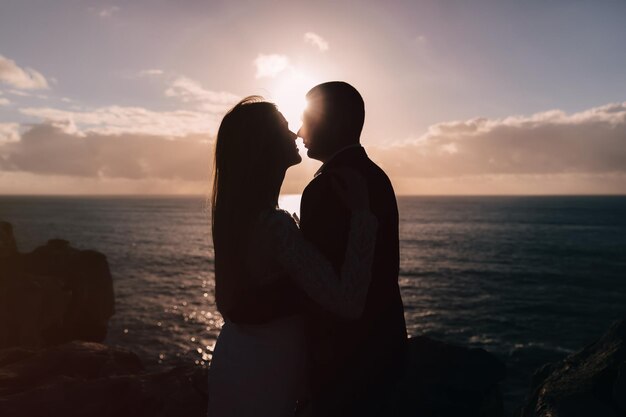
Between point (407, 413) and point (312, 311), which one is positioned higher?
point (312, 311)

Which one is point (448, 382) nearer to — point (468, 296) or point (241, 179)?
point (241, 179)

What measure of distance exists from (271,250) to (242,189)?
393 millimetres

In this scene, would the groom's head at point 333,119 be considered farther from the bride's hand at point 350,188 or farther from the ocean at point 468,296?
the ocean at point 468,296

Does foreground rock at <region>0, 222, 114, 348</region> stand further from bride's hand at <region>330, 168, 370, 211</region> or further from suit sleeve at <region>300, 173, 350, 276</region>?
bride's hand at <region>330, 168, 370, 211</region>

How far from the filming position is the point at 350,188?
2.74 m

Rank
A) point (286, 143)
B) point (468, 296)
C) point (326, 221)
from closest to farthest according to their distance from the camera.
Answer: point (326, 221)
point (286, 143)
point (468, 296)

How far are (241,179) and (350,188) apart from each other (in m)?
0.63

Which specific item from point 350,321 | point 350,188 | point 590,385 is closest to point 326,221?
point 350,188

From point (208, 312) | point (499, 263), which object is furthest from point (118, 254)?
point (499, 263)

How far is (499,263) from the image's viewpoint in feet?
205

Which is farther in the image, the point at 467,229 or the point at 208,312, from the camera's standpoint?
the point at 467,229

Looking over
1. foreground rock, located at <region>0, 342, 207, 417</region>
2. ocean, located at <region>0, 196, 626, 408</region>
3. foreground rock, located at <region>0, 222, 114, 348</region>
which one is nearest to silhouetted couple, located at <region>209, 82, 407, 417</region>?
ocean, located at <region>0, 196, 626, 408</region>

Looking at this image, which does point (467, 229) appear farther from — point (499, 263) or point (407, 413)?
point (407, 413)

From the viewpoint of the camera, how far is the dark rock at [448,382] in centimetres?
720
